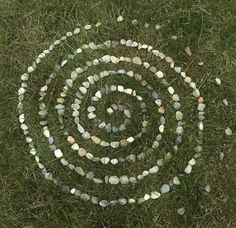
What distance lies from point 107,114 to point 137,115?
167 mm

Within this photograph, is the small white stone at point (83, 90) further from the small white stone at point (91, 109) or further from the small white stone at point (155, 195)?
the small white stone at point (155, 195)

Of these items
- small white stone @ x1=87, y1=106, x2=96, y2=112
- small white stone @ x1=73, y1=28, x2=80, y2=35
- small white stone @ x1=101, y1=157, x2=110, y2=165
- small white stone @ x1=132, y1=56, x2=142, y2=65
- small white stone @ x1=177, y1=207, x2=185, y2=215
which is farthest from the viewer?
small white stone @ x1=73, y1=28, x2=80, y2=35

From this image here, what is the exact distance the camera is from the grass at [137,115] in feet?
8.28

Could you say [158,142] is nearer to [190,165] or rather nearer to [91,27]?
[190,165]

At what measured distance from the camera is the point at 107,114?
2.73 m

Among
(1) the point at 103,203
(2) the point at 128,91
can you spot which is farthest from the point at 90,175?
(2) the point at 128,91

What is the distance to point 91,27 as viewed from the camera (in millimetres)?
2973

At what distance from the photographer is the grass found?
2.52 metres

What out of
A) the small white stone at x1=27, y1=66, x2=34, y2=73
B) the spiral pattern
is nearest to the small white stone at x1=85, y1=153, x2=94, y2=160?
the spiral pattern

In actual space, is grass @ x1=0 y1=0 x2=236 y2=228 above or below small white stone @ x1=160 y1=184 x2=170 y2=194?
above

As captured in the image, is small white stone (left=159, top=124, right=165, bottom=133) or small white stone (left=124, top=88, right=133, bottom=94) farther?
small white stone (left=124, top=88, right=133, bottom=94)

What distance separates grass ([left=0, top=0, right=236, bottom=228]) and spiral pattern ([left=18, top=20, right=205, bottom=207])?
24mm

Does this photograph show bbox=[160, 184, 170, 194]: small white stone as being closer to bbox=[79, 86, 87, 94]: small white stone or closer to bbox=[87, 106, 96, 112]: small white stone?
bbox=[87, 106, 96, 112]: small white stone

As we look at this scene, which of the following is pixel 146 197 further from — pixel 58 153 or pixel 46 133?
pixel 46 133
